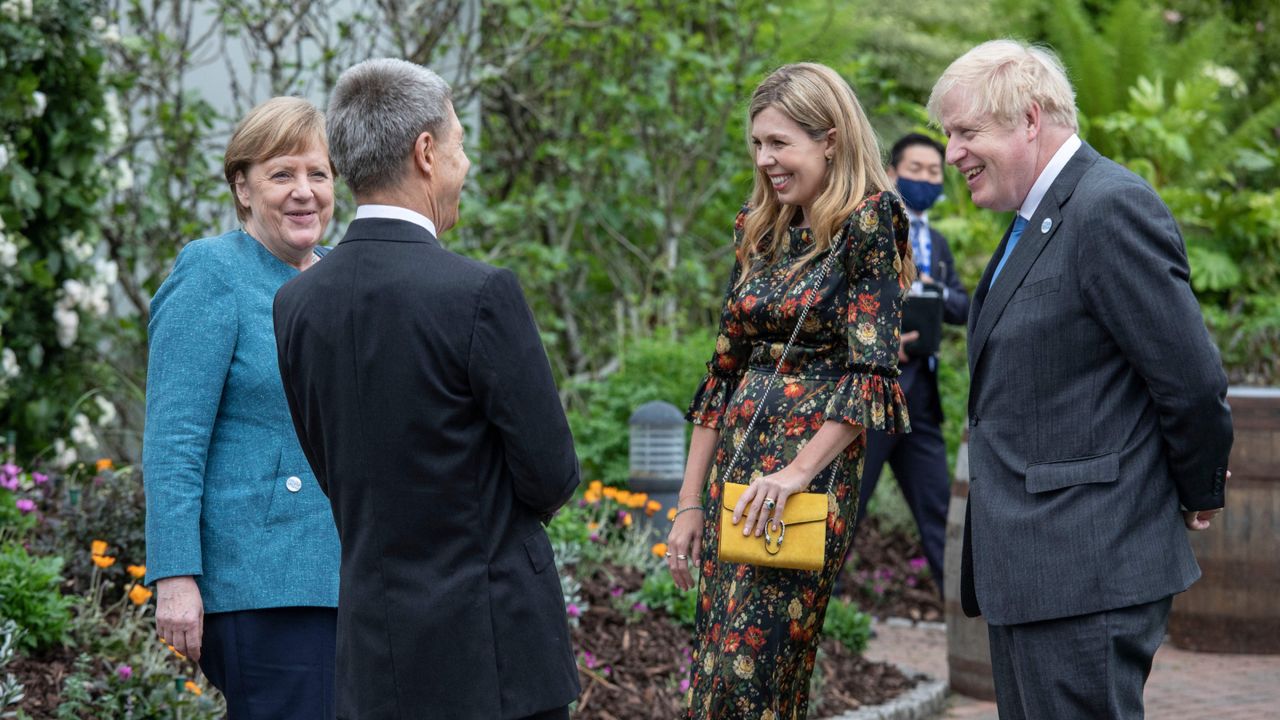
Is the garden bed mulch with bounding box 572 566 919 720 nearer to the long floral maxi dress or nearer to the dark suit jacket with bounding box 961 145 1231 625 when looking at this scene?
the long floral maxi dress

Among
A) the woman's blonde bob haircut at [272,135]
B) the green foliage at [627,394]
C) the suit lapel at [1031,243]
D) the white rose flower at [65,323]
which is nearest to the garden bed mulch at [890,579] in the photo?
the green foliage at [627,394]

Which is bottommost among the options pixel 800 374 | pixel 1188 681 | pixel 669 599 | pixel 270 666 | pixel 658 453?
pixel 1188 681

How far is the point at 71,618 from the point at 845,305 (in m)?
2.83

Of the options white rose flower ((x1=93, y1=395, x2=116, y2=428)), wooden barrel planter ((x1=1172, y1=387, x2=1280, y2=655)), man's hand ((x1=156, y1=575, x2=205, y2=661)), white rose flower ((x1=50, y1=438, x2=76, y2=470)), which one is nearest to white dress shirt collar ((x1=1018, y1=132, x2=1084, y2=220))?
man's hand ((x1=156, y1=575, x2=205, y2=661))

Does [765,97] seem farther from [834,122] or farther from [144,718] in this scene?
[144,718]

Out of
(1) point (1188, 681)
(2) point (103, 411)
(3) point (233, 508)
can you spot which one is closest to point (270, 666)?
(3) point (233, 508)

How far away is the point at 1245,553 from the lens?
6.10 metres

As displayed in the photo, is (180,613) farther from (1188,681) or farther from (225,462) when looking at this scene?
(1188,681)

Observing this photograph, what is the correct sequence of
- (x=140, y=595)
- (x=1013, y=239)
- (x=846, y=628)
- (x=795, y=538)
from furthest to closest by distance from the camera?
(x=846, y=628), (x=140, y=595), (x=795, y=538), (x=1013, y=239)

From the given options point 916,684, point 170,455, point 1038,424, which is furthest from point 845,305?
point 916,684

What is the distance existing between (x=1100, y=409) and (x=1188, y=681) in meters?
3.80

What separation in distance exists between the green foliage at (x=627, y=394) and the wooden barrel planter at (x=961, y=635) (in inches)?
85.0

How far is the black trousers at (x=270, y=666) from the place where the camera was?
9.60 ft

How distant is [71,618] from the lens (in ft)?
14.9
